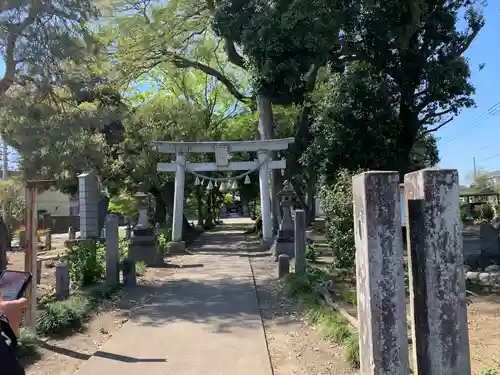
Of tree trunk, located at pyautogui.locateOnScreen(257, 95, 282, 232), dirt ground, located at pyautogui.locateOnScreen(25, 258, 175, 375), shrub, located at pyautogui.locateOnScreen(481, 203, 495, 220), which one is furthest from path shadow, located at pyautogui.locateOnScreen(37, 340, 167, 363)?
shrub, located at pyautogui.locateOnScreen(481, 203, 495, 220)

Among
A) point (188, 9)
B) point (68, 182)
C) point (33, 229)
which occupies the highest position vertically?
point (188, 9)

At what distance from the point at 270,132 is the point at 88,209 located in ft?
27.7

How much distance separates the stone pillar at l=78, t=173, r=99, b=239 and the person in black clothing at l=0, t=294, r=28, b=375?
13.1m

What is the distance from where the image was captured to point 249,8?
15.4 metres

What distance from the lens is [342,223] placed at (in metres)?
10.4

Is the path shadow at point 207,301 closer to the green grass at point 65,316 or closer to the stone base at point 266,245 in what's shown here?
the green grass at point 65,316

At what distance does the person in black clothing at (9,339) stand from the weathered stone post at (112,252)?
716cm

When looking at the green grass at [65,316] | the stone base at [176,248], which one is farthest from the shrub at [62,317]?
the stone base at [176,248]

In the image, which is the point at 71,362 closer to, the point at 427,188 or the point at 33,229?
the point at 33,229

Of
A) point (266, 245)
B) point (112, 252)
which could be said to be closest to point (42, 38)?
point (112, 252)

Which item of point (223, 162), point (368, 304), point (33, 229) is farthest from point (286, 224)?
point (368, 304)

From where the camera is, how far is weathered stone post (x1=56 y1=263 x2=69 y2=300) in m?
8.12

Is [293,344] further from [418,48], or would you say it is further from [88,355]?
[418,48]

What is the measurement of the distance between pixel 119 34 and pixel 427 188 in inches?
757
